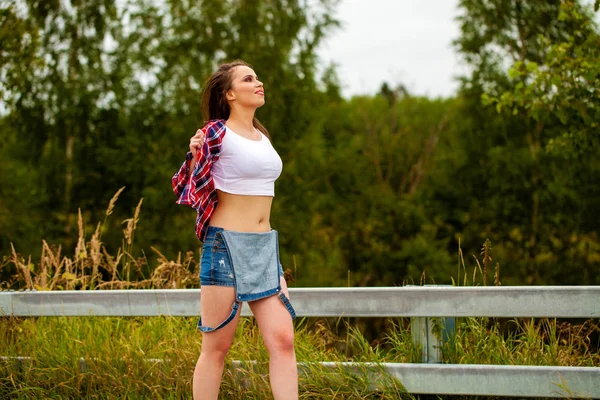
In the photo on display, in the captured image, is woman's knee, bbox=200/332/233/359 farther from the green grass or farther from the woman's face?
the woman's face

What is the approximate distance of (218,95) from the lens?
3.85 metres

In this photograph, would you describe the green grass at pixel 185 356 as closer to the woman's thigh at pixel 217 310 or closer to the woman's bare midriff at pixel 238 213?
the woman's thigh at pixel 217 310

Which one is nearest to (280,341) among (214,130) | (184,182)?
(184,182)

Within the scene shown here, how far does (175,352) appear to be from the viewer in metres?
4.45

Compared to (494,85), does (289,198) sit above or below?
below

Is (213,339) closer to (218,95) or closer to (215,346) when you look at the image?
(215,346)

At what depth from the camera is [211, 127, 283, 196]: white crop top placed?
3.60 meters

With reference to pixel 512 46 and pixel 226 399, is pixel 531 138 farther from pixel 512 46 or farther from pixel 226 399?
pixel 226 399

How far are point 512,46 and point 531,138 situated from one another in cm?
299

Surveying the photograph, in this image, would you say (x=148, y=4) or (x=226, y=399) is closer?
(x=226, y=399)

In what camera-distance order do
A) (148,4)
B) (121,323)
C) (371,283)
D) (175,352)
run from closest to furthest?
(175,352), (121,323), (148,4), (371,283)

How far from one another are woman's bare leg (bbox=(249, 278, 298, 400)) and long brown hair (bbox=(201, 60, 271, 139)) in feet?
2.86

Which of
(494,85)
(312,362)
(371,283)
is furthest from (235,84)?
(371,283)

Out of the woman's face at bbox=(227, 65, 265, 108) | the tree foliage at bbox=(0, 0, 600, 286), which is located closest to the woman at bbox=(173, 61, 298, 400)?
the woman's face at bbox=(227, 65, 265, 108)
